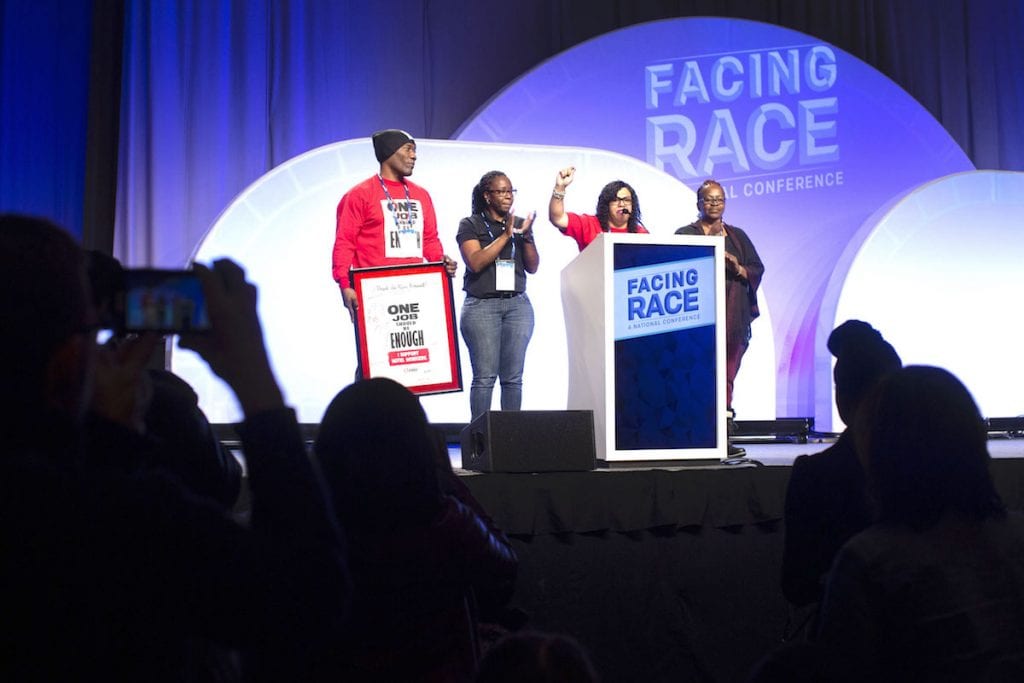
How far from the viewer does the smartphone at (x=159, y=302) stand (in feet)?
3.24

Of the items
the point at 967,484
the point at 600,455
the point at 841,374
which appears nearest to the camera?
the point at 967,484

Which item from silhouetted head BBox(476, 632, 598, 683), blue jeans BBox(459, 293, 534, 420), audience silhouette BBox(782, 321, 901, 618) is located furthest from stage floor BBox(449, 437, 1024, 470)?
silhouetted head BBox(476, 632, 598, 683)

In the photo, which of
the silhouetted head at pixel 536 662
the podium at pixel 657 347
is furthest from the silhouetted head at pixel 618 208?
the silhouetted head at pixel 536 662

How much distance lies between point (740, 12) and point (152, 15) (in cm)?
402

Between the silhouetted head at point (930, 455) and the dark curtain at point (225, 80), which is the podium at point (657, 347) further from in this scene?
the dark curtain at point (225, 80)

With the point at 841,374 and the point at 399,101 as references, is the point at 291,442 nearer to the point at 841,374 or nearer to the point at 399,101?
the point at 841,374

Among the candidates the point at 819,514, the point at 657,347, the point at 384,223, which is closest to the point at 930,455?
the point at 819,514

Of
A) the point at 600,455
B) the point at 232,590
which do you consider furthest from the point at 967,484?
the point at 600,455

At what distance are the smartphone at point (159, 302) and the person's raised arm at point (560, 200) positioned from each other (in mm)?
3479

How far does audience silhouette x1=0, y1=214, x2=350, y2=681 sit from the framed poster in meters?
3.23

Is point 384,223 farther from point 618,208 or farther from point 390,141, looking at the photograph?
point 618,208

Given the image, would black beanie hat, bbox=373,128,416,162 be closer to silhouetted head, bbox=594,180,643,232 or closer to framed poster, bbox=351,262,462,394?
framed poster, bbox=351,262,462,394

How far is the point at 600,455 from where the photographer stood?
3.02 m

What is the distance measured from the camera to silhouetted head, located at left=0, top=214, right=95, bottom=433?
871mm
